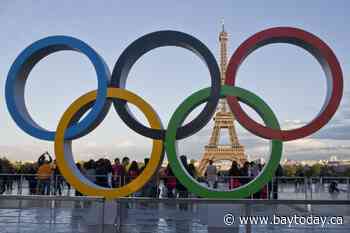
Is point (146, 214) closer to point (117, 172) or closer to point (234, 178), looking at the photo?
point (117, 172)

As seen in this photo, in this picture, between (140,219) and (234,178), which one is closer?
(140,219)

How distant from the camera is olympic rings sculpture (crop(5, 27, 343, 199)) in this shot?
1259cm

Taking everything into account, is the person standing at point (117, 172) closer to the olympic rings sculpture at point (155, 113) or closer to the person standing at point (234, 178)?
the olympic rings sculpture at point (155, 113)

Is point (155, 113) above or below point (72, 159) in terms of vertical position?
above

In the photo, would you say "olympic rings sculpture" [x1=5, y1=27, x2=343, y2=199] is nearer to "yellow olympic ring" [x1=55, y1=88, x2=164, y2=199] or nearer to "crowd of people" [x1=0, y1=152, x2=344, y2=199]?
"yellow olympic ring" [x1=55, y1=88, x2=164, y2=199]

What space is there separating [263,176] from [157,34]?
5.07 meters

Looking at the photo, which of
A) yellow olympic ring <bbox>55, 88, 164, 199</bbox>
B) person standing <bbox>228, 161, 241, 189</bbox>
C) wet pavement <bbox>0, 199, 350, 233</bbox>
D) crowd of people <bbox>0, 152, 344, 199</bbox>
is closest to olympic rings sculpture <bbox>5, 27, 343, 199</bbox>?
yellow olympic ring <bbox>55, 88, 164, 199</bbox>

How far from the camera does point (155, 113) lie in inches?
520

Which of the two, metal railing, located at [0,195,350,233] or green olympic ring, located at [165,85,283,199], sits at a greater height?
green olympic ring, located at [165,85,283,199]

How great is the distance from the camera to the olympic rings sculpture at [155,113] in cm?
1259

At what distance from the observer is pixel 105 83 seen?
1329cm

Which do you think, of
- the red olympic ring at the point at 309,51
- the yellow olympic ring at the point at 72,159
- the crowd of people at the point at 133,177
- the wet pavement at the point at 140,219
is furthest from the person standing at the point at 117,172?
the red olympic ring at the point at 309,51

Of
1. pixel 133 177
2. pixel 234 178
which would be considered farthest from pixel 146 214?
pixel 234 178

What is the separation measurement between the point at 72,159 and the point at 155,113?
9.47ft
